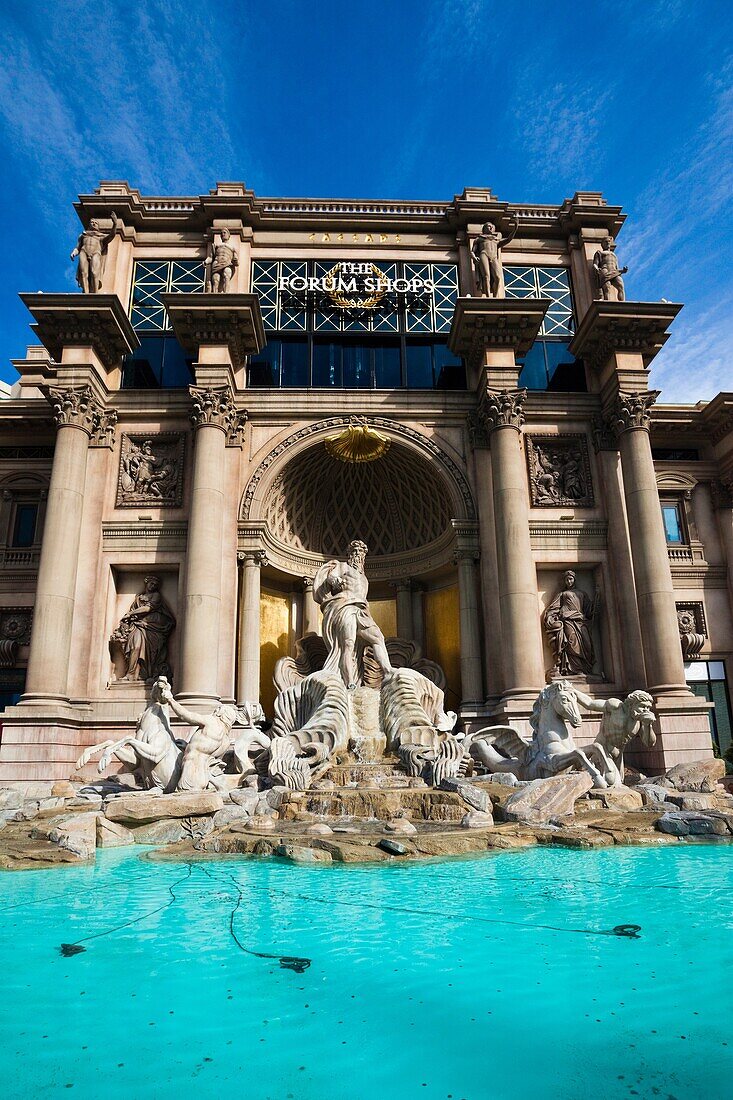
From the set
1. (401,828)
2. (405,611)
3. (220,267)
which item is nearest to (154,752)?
(401,828)

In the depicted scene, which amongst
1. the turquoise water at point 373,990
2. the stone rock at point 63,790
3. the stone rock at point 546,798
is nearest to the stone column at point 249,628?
the stone rock at point 63,790

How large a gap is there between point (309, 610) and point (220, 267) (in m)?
11.5

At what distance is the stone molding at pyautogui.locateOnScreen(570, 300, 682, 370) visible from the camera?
Answer: 22.2 metres

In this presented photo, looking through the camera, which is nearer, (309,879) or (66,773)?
(309,879)

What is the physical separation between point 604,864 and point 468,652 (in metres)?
12.8

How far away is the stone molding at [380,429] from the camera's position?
2233 cm

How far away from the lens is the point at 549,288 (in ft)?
84.6

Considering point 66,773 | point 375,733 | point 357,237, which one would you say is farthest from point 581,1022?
point 357,237

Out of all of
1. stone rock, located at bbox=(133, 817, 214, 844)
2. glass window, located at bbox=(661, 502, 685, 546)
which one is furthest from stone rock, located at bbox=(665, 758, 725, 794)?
stone rock, located at bbox=(133, 817, 214, 844)

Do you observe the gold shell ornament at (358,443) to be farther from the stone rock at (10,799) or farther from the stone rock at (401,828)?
the stone rock at (401,828)

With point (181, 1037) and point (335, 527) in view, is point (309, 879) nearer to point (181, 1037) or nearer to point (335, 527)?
point (181, 1037)

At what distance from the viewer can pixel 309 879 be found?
811 cm

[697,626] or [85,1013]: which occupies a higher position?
[697,626]

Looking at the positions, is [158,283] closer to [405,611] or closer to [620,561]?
[405,611]
